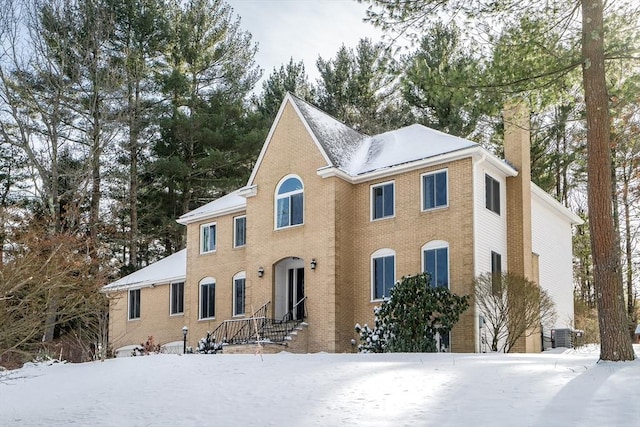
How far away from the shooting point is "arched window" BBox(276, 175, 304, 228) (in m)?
24.3

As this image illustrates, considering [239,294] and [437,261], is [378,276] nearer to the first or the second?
[437,261]

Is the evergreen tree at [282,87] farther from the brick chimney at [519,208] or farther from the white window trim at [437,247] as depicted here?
the white window trim at [437,247]

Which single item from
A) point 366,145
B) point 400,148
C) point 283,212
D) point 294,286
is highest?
point 366,145

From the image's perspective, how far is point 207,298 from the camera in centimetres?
2834

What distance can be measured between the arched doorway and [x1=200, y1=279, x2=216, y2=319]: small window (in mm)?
4146

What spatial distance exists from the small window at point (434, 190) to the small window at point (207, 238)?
10.1 meters

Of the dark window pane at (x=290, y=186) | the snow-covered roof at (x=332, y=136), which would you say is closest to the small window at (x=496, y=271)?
the snow-covered roof at (x=332, y=136)

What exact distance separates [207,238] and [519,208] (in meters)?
12.6

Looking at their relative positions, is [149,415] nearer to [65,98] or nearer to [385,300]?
[385,300]

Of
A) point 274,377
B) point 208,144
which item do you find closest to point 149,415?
point 274,377

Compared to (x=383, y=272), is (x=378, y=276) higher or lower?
lower

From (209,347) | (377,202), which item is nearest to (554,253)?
(377,202)

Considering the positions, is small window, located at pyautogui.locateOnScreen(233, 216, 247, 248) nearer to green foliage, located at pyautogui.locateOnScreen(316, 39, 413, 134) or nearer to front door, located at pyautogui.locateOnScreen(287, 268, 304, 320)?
front door, located at pyautogui.locateOnScreen(287, 268, 304, 320)

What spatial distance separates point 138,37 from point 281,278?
19710mm
